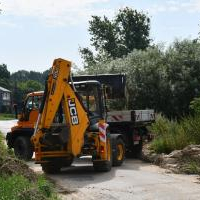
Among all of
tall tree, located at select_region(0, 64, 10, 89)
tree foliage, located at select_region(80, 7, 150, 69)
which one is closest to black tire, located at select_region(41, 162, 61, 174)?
tree foliage, located at select_region(80, 7, 150, 69)

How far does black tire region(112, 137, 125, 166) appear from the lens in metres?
17.6

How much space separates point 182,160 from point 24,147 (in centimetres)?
626

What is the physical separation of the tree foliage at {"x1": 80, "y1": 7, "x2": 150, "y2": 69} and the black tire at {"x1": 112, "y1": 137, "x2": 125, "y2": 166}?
163 ft

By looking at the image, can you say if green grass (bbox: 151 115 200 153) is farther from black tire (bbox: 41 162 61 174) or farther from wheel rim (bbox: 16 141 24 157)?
wheel rim (bbox: 16 141 24 157)

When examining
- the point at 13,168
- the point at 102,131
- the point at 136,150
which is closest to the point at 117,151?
the point at 102,131

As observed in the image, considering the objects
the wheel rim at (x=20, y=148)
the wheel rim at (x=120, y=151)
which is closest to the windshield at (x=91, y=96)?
the wheel rim at (x=120, y=151)

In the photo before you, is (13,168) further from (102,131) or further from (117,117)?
(117,117)

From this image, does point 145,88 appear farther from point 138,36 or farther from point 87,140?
point 138,36

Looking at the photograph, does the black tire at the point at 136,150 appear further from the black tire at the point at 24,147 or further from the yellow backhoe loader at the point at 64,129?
the yellow backhoe loader at the point at 64,129

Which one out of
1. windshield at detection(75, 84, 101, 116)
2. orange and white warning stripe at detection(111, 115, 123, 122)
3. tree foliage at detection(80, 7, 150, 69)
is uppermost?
tree foliage at detection(80, 7, 150, 69)

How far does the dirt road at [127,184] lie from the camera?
1195 centimetres

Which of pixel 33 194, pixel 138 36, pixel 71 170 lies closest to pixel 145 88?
pixel 71 170

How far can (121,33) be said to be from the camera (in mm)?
68438

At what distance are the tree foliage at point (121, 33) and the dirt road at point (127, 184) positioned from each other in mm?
50714
